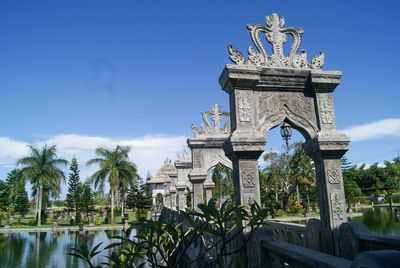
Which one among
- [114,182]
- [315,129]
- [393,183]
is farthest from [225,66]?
[393,183]

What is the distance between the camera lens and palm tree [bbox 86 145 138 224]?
3058 centimetres

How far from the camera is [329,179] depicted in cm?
554

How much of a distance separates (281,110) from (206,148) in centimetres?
631

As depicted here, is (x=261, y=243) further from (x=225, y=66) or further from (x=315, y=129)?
(x=225, y=66)

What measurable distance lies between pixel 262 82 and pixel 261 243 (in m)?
3.18

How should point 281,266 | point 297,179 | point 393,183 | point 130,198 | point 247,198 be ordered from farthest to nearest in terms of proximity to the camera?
1. point 393,183
2. point 130,198
3. point 297,179
4. point 247,198
5. point 281,266

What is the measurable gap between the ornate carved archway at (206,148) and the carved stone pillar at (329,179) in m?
6.21

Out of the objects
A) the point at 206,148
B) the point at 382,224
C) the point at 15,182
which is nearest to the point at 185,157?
the point at 206,148

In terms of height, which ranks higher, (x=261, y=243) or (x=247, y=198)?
(x=247, y=198)

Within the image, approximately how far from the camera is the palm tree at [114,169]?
1204 inches

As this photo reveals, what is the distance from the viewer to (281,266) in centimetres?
367

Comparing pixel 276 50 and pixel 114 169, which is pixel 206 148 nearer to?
pixel 276 50

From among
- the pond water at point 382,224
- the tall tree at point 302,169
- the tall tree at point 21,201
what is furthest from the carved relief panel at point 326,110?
the tall tree at point 21,201

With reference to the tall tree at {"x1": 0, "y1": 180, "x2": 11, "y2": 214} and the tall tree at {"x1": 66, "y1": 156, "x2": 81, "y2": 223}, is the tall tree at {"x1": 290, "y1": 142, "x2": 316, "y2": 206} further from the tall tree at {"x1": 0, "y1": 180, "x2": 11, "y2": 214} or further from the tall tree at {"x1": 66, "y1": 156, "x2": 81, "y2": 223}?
the tall tree at {"x1": 0, "y1": 180, "x2": 11, "y2": 214}
